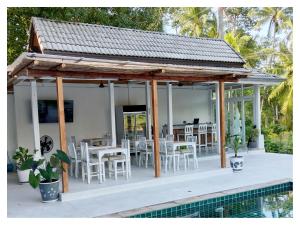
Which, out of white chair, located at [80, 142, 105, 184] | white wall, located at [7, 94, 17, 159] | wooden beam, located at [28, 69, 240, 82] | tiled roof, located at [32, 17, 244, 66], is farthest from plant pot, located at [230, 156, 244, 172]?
white wall, located at [7, 94, 17, 159]

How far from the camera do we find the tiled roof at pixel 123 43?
31.1 feet

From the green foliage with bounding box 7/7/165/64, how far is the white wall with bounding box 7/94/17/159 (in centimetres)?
454

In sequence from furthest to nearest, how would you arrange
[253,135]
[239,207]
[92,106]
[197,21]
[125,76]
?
[197,21] < [253,135] < [92,106] < [125,76] < [239,207]

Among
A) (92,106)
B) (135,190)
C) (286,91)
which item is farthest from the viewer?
(286,91)

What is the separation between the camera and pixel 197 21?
70.3 ft

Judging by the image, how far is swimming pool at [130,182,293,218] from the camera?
5961 mm

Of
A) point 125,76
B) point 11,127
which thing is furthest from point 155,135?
point 11,127

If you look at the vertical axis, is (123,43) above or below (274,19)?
below

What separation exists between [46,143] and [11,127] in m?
1.24

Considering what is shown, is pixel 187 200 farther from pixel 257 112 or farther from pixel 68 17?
pixel 68 17

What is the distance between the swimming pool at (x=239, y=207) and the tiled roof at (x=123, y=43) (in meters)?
5.36

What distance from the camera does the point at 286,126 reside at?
17797 mm

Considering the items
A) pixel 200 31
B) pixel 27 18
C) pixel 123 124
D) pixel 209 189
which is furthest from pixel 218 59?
pixel 200 31
